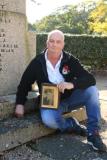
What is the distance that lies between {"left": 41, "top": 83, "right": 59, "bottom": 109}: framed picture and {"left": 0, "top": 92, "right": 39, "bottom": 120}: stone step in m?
0.45

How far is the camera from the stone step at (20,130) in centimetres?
421

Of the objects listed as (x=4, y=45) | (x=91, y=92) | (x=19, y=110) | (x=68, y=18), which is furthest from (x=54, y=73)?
(x=68, y=18)

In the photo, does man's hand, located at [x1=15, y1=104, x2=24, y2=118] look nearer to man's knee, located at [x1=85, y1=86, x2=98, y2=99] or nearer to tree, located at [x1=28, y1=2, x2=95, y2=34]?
man's knee, located at [x1=85, y1=86, x2=98, y2=99]

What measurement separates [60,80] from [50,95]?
245 mm

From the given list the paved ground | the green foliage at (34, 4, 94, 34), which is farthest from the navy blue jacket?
the green foliage at (34, 4, 94, 34)

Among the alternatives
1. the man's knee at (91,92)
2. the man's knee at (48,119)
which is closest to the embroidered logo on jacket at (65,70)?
the man's knee at (91,92)

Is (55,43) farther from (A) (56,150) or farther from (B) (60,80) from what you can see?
(A) (56,150)

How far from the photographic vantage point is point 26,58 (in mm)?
5723

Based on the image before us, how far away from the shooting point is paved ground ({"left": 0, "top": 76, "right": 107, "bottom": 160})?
4.13m

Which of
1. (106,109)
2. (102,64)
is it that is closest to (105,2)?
(102,64)

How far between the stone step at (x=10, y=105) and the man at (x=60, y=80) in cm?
12

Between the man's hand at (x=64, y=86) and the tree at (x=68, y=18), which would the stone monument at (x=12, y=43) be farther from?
the tree at (x=68, y=18)

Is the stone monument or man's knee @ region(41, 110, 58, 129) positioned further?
the stone monument

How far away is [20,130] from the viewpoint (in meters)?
4.36
